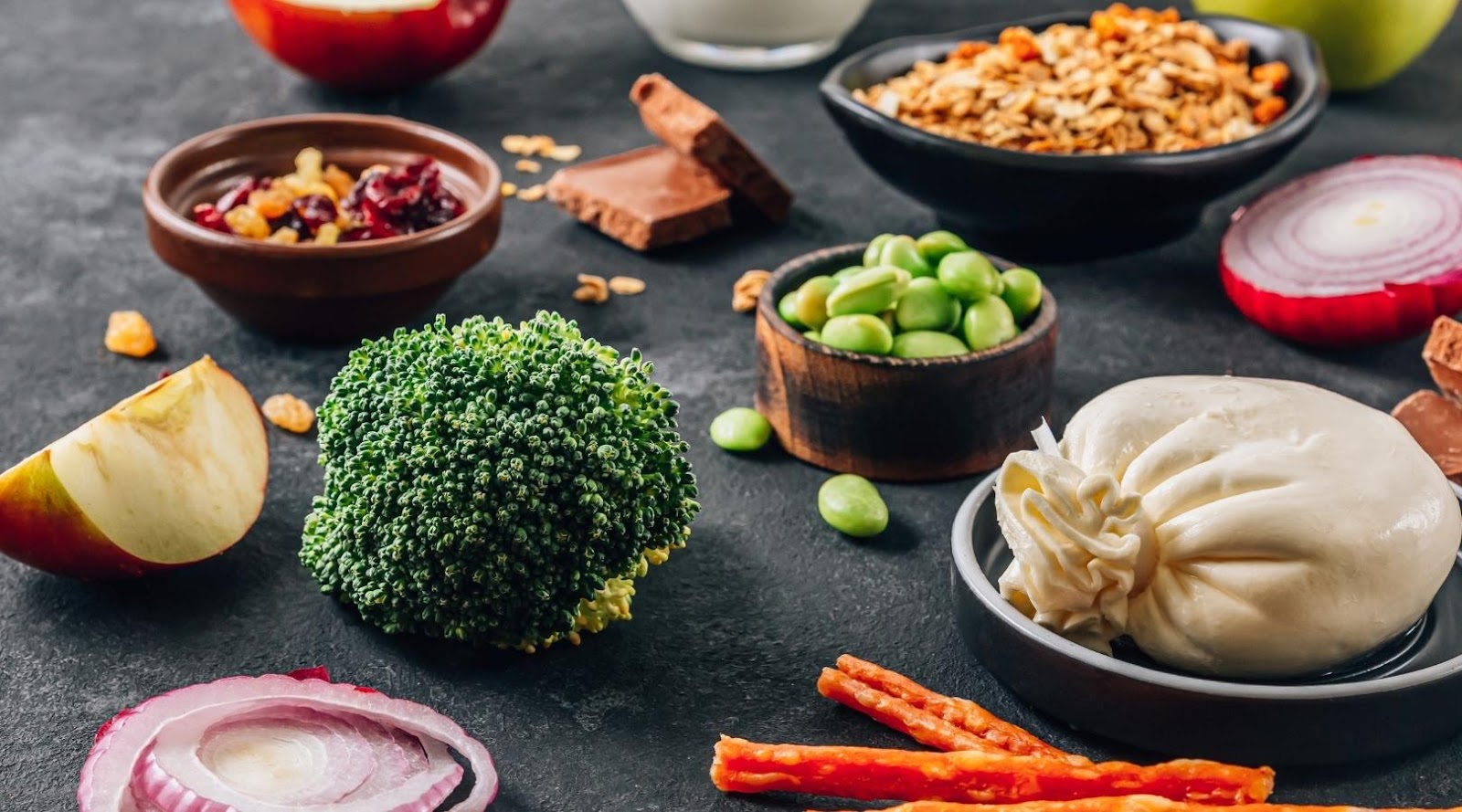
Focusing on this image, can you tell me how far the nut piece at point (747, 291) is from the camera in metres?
2.91

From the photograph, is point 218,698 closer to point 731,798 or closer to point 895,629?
point 731,798

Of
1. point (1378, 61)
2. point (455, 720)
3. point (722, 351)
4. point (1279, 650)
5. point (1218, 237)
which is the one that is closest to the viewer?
point (1279, 650)

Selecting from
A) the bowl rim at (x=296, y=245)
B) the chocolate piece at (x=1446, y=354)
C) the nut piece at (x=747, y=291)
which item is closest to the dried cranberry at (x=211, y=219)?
the bowl rim at (x=296, y=245)

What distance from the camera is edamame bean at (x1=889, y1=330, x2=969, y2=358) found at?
90.1 inches

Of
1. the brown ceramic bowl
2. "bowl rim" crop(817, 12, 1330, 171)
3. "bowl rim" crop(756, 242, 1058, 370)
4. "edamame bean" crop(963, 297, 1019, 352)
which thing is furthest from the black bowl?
the brown ceramic bowl

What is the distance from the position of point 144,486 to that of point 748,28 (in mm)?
2372

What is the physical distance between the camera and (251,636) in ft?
6.55

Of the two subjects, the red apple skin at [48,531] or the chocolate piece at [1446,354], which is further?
the chocolate piece at [1446,354]

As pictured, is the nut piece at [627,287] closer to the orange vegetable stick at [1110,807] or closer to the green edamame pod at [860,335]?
the green edamame pod at [860,335]

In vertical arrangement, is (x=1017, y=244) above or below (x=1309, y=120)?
below

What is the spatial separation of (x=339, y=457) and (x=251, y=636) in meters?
0.26

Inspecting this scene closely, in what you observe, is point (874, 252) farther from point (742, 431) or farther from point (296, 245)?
point (296, 245)

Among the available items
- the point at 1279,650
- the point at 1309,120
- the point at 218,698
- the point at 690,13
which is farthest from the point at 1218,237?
the point at 218,698

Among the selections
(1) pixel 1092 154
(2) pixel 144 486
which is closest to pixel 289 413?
(2) pixel 144 486
